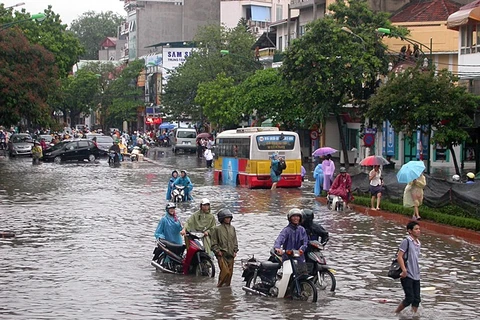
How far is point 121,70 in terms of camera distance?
394 ft

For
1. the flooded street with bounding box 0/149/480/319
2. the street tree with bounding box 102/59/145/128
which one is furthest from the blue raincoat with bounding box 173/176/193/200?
the street tree with bounding box 102/59/145/128

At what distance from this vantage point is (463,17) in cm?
4350

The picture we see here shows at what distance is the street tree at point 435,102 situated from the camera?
39656mm

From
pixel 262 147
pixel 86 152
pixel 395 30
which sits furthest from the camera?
Result: pixel 86 152

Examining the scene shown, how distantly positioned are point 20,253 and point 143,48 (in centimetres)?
10628

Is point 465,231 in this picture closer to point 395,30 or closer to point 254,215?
point 254,215

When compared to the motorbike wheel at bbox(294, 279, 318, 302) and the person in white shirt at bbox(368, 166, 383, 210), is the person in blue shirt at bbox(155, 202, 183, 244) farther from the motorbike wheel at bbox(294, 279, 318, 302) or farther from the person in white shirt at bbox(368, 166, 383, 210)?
the person in white shirt at bbox(368, 166, 383, 210)

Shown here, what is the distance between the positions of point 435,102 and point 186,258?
25709 millimetres

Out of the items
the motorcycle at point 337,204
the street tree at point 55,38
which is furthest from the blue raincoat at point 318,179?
the street tree at point 55,38

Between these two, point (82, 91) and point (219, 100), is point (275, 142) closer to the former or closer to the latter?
point (219, 100)

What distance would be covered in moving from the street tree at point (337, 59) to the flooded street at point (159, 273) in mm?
17723

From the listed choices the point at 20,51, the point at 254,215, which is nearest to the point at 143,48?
the point at 20,51

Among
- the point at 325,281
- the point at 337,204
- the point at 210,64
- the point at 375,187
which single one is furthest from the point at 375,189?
the point at 210,64

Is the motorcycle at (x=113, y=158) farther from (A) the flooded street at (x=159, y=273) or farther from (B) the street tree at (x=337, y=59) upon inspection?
(A) the flooded street at (x=159, y=273)
